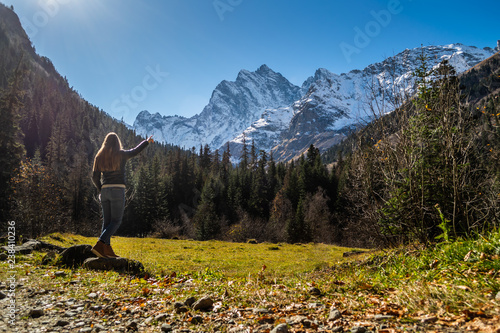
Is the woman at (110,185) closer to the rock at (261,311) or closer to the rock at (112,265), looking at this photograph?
the rock at (112,265)

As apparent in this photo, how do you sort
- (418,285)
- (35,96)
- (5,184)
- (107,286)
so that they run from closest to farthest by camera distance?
(418,285), (107,286), (5,184), (35,96)

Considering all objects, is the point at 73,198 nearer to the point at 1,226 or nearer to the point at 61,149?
the point at 1,226

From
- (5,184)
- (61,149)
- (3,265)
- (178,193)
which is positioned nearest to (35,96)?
(61,149)

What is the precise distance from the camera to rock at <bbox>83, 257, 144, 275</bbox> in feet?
17.9

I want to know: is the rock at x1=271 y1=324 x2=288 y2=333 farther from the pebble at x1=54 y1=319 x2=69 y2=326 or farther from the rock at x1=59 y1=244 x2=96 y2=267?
the rock at x1=59 y1=244 x2=96 y2=267

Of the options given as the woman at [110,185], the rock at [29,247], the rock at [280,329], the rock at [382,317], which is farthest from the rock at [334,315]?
the rock at [29,247]

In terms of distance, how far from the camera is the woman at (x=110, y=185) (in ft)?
18.9

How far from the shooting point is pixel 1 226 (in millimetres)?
17906

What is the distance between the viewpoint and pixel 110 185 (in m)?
5.86

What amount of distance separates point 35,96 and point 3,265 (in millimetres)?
145257

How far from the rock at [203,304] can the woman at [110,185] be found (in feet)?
11.5

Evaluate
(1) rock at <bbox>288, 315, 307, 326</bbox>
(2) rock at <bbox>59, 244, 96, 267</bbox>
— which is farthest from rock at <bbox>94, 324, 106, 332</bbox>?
(2) rock at <bbox>59, 244, 96, 267</bbox>

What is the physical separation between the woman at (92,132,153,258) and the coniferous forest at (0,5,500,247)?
19.8 feet

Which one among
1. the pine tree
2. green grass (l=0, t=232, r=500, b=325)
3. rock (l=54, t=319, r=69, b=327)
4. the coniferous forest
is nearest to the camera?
green grass (l=0, t=232, r=500, b=325)
